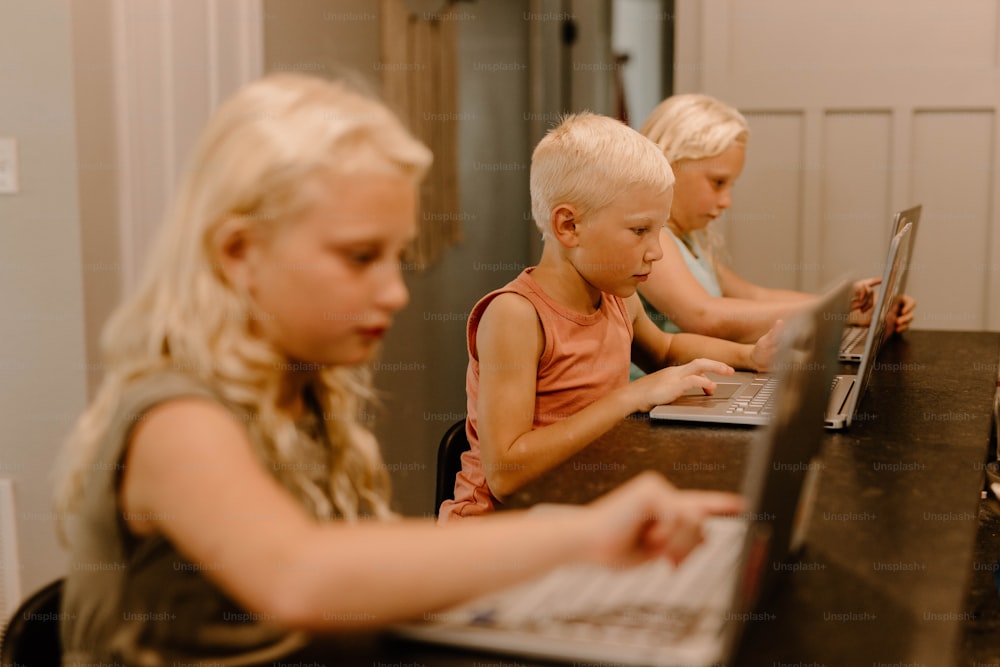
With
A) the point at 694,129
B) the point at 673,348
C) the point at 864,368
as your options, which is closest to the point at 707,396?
the point at 864,368

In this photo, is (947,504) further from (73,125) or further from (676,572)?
(73,125)

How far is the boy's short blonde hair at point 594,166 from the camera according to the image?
167 cm

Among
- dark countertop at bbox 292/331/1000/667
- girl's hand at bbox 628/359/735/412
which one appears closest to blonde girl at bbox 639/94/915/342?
dark countertop at bbox 292/331/1000/667

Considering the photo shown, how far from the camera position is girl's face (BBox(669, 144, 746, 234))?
231 centimetres

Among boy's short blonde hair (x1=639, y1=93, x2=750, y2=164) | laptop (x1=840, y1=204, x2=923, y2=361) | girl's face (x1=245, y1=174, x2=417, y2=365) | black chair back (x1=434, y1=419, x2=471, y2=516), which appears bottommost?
black chair back (x1=434, y1=419, x2=471, y2=516)

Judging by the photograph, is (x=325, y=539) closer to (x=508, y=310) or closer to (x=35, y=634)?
(x=35, y=634)

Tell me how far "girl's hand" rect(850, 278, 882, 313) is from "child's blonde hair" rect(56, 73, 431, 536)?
1830 mm

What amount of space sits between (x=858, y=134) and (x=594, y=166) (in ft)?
5.98

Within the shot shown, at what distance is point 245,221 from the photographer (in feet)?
3.01

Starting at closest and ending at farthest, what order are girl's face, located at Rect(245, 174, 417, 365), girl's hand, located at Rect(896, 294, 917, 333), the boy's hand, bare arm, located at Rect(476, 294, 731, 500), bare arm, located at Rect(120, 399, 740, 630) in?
bare arm, located at Rect(120, 399, 740, 630) → girl's face, located at Rect(245, 174, 417, 365) → bare arm, located at Rect(476, 294, 731, 500) → the boy's hand → girl's hand, located at Rect(896, 294, 917, 333)

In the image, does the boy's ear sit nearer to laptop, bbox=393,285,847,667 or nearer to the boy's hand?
the boy's hand

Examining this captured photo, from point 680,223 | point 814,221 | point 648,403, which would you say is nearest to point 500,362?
point 648,403

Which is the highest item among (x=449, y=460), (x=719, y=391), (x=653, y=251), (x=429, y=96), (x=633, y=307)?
(x=429, y=96)

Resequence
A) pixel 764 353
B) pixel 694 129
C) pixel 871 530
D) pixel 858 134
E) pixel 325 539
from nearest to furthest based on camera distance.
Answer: pixel 325 539 → pixel 871 530 → pixel 764 353 → pixel 694 129 → pixel 858 134
